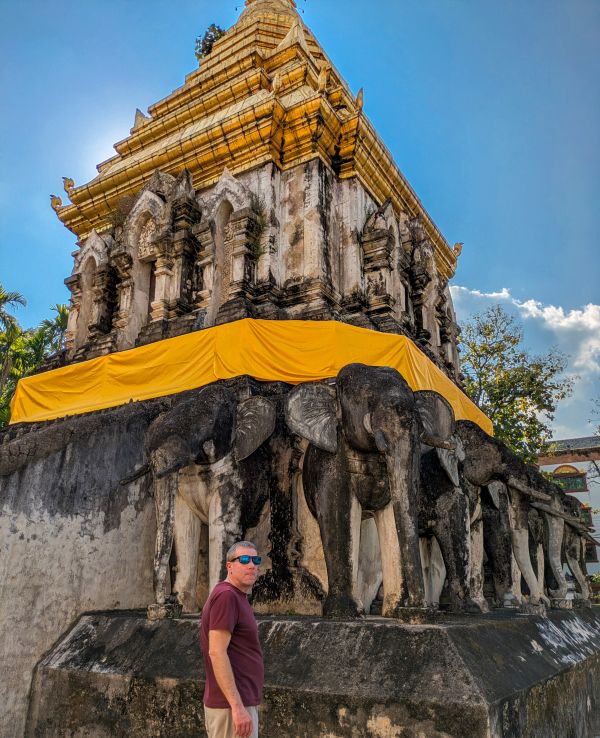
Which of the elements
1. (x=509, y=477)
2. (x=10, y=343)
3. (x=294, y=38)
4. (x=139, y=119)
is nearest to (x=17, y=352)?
(x=10, y=343)

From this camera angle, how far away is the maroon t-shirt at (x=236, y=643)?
302 centimetres

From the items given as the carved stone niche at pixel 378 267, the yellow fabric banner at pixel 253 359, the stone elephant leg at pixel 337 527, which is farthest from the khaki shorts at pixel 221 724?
the carved stone niche at pixel 378 267

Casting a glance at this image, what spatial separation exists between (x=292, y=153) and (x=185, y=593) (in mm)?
7135

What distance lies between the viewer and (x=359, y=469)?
534 centimetres

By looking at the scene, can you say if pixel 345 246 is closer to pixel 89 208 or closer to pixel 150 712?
pixel 89 208

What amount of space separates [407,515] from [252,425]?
211 centimetres

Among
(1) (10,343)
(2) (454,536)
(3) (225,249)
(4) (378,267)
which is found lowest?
(2) (454,536)

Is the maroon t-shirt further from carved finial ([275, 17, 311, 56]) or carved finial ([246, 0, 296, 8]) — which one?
carved finial ([246, 0, 296, 8])

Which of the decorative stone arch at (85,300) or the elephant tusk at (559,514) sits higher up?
the decorative stone arch at (85,300)

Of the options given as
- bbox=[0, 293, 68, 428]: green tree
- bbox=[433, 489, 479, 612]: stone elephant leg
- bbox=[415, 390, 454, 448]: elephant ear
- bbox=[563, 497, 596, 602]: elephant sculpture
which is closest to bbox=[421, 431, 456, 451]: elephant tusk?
bbox=[415, 390, 454, 448]: elephant ear

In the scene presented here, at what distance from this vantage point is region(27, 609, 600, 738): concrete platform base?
3.53 metres

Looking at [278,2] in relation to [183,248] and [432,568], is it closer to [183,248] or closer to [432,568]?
[183,248]

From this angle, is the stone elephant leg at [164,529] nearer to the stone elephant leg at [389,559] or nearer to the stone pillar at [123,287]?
the stone elephant leg at [389,559]

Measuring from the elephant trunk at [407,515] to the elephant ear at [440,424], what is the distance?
0.64 meters
